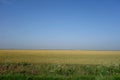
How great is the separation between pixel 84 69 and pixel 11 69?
307 inches

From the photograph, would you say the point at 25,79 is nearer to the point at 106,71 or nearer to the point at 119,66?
the point at 106,71

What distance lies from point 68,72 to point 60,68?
1.05 m

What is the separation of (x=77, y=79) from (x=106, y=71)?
23.8 ft

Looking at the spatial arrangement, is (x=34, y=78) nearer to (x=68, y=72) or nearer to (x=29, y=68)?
(x=68, y=72)

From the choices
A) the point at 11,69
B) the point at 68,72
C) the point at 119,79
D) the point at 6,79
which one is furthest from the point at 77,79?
the point at 11,69

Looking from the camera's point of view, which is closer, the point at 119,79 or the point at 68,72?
the point at 119,79

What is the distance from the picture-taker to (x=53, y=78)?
49.2 ft

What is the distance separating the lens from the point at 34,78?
15.0 meters

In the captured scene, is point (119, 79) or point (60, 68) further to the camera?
point (60, 68)

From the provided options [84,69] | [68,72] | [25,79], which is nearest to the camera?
[25,79]

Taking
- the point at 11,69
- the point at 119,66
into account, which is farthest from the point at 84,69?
the point at 11,69

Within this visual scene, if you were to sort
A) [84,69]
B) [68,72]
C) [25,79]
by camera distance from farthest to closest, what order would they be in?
[84,69] → [68,72] → [25,79]

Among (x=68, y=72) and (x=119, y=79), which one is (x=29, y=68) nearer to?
(x=68, y=72)

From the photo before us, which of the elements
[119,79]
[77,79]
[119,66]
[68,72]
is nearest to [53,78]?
[77,79]
